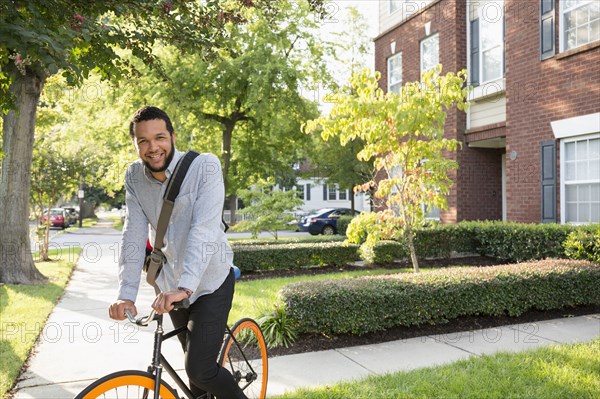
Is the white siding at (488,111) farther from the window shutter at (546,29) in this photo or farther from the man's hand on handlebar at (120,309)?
the man's hand on handlebar at (120,309)

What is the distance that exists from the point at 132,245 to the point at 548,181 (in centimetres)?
999

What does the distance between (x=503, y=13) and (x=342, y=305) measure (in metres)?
10.3

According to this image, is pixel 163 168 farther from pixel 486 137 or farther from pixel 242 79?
pixel 242 79

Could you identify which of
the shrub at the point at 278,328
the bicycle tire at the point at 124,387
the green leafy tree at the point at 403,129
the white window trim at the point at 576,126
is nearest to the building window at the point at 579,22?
the white window trim at the point at 576,126

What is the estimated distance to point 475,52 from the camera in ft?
44.1

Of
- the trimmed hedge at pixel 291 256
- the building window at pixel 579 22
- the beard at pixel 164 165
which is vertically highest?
the building window at pixel 579 22

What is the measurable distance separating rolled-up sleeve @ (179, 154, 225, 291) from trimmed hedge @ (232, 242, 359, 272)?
831cm

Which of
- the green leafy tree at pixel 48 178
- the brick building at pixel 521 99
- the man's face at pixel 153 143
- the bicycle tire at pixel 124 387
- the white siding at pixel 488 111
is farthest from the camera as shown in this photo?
the green leafy tree at pixel 48 178

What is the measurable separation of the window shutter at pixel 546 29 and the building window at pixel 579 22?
0.21m

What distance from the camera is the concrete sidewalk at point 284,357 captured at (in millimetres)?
4461

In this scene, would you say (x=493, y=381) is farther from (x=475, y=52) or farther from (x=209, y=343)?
(x=475, y=52)

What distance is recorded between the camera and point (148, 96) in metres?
14.6

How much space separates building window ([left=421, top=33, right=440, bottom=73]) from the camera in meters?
14.8

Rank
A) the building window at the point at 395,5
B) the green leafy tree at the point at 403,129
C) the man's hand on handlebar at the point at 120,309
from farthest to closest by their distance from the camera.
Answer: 1. the building window at the point at 395,5
2. the green leafy tree at the point at 403,129
3. the man's hand on handlebar at the point at 120,309
